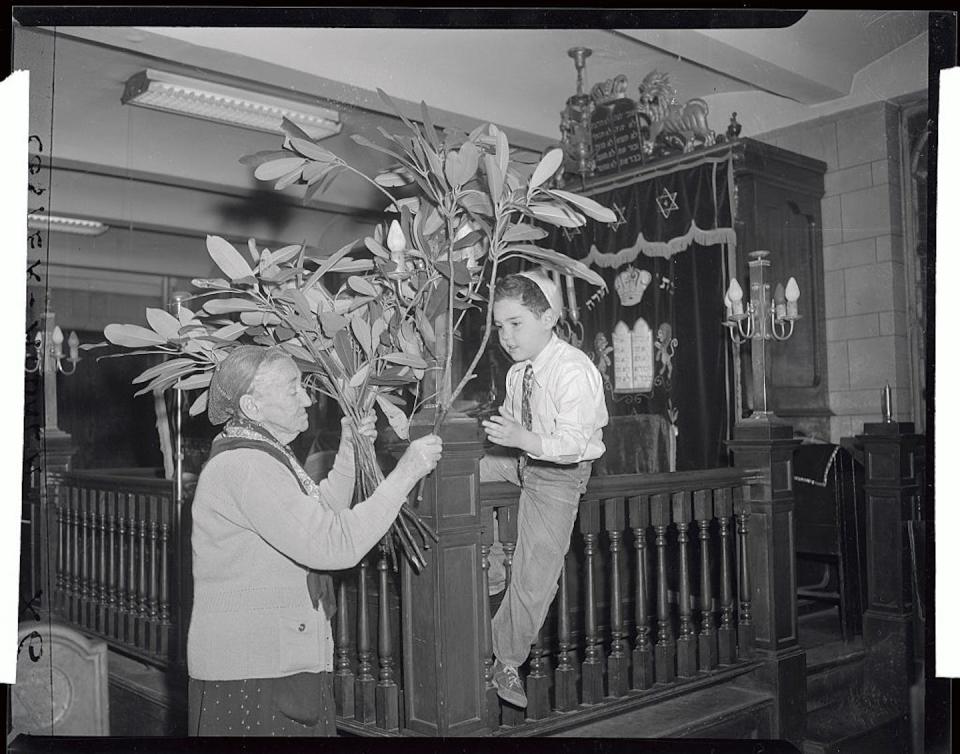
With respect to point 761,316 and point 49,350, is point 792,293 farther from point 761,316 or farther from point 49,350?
point 49,350

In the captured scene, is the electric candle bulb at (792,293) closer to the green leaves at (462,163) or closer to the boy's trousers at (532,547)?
the boy's trousers at (532,547)

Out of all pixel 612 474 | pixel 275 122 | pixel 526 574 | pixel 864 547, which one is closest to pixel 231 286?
pixel 275 122

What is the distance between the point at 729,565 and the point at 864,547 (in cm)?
52

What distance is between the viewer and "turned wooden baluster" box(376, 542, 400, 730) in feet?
7.66

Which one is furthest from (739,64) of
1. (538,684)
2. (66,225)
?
(66,225)

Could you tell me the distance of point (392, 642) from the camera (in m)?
2.46

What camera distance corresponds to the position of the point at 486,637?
2.31m

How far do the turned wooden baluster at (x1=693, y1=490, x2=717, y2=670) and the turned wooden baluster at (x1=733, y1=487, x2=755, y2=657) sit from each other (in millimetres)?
114

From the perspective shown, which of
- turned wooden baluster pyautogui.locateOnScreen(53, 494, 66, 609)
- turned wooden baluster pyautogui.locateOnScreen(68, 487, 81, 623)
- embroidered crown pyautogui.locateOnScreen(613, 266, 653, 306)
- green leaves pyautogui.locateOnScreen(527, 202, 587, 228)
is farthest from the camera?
embroidered crown pyautogui.locateOnScreen(613, 266, 653, 306)

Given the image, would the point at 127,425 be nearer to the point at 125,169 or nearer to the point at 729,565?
the point at 125,169

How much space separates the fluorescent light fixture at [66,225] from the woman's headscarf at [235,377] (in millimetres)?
761

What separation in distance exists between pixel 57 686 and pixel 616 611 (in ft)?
5.48

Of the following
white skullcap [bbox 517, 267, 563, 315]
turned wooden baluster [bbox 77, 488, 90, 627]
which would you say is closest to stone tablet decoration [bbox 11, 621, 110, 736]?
turned wooden baluster [bbox 77, 488, 90, 627]

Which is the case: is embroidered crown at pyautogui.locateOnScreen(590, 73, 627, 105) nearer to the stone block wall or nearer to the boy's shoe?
the stone block wall
